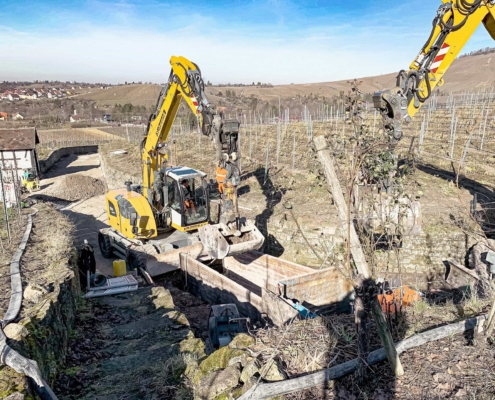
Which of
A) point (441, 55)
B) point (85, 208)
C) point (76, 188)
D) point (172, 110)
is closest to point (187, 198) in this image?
point (172, 110)

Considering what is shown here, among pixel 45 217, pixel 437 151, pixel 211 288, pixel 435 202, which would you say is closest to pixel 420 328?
pixel 211 288

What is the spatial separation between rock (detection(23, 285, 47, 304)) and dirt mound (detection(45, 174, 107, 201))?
17794 millimetres

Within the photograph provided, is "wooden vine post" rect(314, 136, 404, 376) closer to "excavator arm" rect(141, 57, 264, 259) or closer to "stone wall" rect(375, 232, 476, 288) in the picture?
"excavator arm" rect(141, 57, 264, 259)

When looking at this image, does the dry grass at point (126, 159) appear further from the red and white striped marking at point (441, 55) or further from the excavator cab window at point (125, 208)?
the red and white striped marking at point (441, 55)

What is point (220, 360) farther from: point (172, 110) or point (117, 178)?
point (117, 178)

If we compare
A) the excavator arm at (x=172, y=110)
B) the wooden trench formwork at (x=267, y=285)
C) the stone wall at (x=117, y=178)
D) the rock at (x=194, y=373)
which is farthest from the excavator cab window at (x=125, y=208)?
the stone wall at (x=117, y=178)

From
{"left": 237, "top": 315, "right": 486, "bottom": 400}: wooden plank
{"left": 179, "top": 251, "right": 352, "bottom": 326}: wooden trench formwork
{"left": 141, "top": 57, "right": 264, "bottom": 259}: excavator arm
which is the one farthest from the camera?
{"left": 141, "top": 57, "right": 264, "bottom": 259}: excavator arm

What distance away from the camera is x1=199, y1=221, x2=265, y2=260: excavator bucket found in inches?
344

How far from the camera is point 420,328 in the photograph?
475 centimetres

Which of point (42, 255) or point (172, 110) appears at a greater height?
point (172, 110)

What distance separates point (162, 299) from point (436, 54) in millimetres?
7038

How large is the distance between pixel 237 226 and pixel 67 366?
450cm

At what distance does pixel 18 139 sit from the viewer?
91.4 ft

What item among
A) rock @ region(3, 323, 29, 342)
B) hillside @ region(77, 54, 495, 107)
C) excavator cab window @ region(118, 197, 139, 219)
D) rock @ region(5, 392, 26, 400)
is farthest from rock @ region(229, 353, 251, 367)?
hillside @ region(77, 54, 495, 107)
